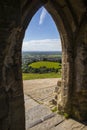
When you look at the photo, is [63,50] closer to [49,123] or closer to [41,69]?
[49,123]

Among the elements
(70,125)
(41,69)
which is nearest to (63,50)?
(70,125)

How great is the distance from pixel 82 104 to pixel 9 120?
2580 millimetres

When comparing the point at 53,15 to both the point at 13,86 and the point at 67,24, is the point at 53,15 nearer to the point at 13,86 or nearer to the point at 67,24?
the point at 67,24

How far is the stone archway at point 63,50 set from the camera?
211cm

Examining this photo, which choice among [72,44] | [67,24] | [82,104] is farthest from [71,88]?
[67,24]

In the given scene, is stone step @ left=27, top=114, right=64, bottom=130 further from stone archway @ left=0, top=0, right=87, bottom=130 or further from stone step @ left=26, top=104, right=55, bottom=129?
stone archway @ left=0, top=0, right=87, bottom=130

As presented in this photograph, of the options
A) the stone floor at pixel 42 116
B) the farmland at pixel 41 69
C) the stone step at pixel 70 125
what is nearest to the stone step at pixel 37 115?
the stone floor at pixel 42 116

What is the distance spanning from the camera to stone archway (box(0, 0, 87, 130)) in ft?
6.93

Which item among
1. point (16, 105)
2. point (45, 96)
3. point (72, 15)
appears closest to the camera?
point (16, 105)

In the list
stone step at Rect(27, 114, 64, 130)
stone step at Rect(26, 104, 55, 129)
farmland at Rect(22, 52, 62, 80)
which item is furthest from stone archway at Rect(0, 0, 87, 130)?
farmland at Rect(22, 52, 62, 80)

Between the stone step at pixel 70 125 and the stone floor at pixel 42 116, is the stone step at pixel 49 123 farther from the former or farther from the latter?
the stone step at pixel 70 125

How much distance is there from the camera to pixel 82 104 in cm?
447

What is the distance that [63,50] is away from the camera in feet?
14.8

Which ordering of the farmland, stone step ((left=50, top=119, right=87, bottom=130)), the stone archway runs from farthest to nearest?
the farmland → stone step ((left=50, top=119, right=87, bottom=130)) → the stone archway
